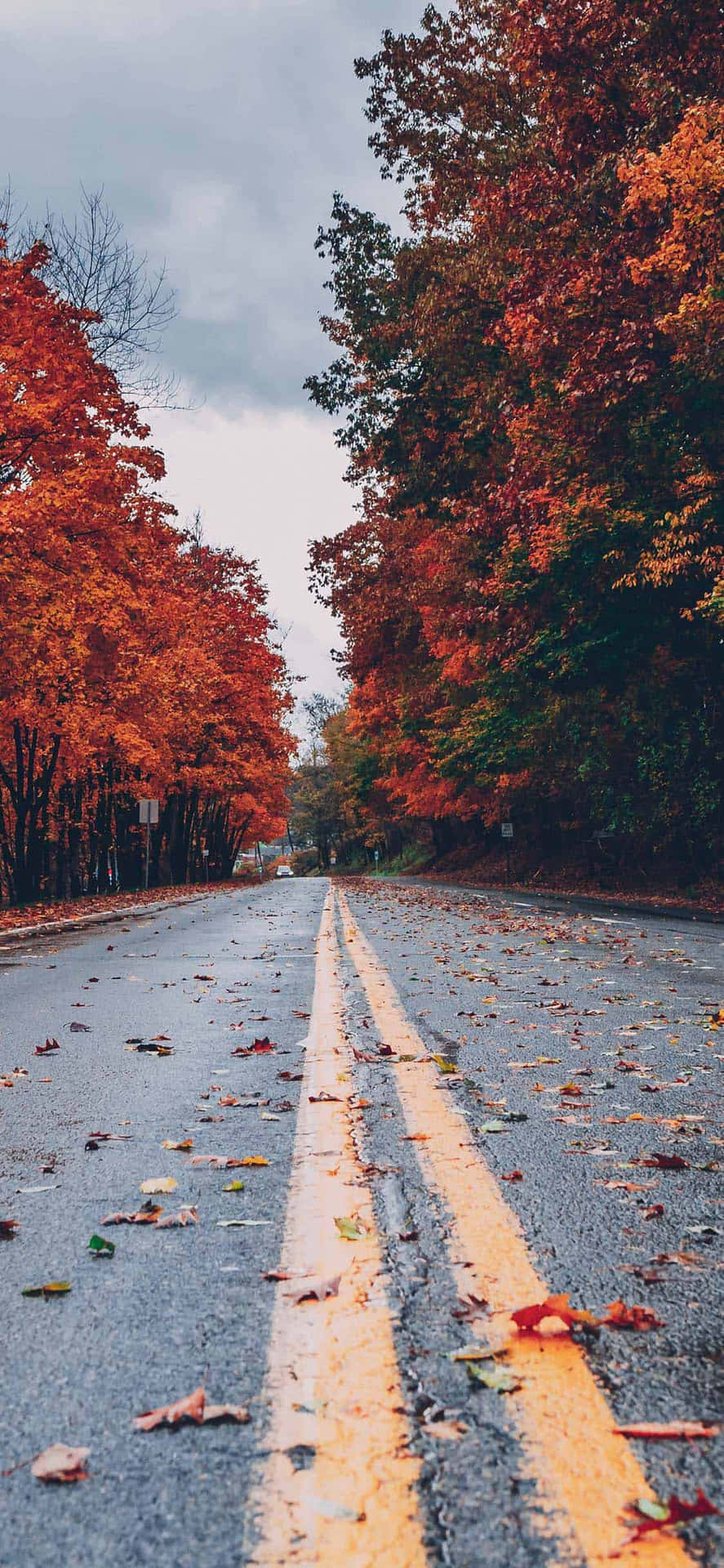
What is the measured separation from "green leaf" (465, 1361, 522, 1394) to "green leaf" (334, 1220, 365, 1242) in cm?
67

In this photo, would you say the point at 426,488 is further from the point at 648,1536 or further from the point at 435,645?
the point at 648,1536

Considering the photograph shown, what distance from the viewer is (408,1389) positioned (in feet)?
5.72

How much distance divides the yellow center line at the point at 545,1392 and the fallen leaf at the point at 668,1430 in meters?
0.03

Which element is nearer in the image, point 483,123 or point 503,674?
point 483,123

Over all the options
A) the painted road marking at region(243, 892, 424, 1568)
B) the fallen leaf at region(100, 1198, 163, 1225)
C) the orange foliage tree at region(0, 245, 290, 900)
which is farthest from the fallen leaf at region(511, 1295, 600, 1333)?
the orange foliage tree at region(0, 245, 290, 900)

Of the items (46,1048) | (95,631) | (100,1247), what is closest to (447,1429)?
(100,1247)

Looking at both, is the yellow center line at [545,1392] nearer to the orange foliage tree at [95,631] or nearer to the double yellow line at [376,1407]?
the double yellow line at [376,1407]

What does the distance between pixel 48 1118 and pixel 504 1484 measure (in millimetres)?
2729

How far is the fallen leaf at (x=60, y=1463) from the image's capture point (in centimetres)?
154

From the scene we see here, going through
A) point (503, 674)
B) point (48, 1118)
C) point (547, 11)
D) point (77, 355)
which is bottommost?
point (48, 1118)


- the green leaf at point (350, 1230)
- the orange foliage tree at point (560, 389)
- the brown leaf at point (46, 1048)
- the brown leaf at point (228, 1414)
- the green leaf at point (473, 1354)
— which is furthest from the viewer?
the orange foliage tree at point (560, 389)

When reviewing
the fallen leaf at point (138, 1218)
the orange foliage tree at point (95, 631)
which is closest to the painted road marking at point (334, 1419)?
the fallen leaf at point (138, 1218)

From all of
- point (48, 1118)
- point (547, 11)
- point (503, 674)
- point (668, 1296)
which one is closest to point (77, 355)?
point (547, 11)

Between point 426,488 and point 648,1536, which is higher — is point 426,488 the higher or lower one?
the higher one
